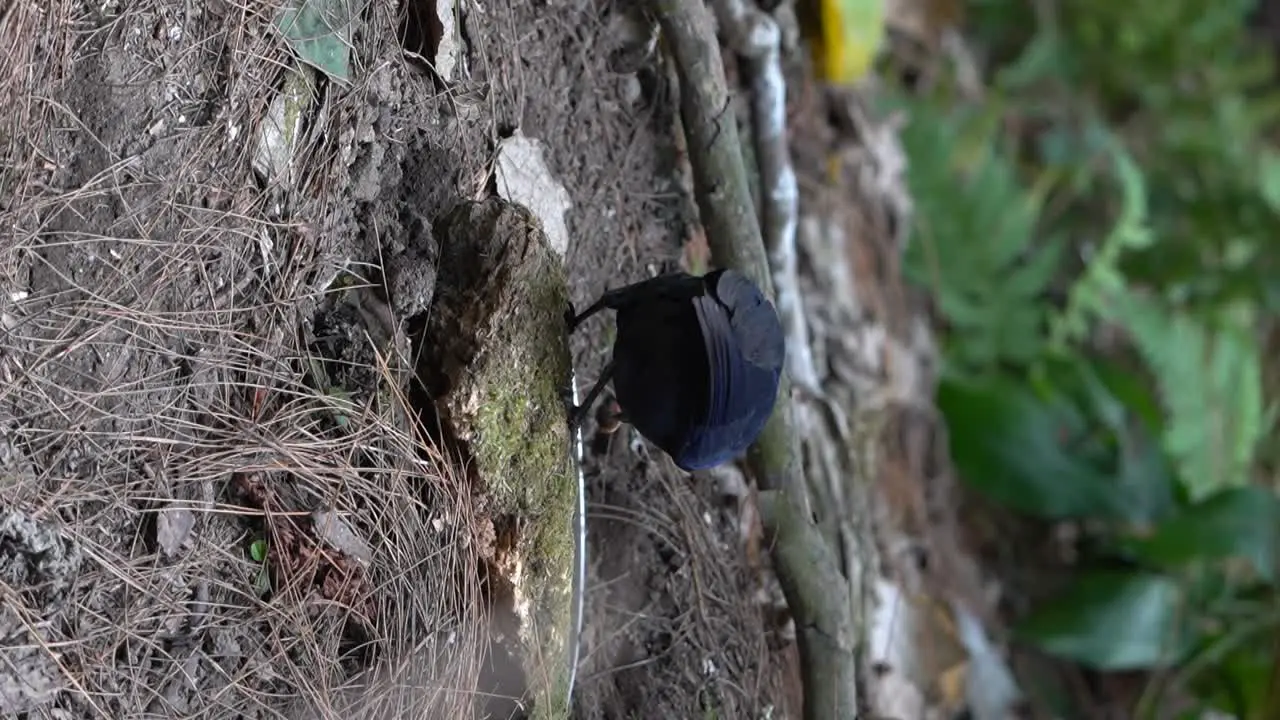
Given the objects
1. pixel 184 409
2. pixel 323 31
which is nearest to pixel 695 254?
pixel 323 31

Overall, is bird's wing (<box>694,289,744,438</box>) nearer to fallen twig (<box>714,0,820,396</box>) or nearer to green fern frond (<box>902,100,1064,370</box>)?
fallen twig (<box>714,0,820,396</box>)

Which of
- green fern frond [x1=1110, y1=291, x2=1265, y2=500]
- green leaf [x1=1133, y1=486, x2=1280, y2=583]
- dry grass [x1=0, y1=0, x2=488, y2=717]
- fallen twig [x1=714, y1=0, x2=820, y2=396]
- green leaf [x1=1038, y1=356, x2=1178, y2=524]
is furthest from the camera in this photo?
green fern frond [x1=1110, y1=291, x2=1265, y2=500]

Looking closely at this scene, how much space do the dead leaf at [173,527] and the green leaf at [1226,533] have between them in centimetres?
185

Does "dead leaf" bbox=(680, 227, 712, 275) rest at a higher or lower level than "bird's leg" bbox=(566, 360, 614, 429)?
higher

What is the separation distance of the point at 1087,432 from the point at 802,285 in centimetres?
85

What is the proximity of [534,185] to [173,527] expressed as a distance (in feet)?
1.80

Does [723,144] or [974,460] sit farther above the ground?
[723,144]

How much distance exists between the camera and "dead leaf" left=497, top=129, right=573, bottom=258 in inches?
48.7

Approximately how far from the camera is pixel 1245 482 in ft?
8.43

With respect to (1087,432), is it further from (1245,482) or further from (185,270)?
(185,270)

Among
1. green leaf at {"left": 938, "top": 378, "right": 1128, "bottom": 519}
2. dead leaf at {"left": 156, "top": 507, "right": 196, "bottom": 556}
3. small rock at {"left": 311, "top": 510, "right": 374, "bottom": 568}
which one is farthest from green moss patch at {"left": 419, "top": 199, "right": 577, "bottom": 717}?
green leaf at {"left": 938, "top": 378, "right": 1128, "bottom": 519}

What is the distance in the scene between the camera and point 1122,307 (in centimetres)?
244

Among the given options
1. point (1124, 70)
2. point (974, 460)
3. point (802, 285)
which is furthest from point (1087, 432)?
point (1124, 70)

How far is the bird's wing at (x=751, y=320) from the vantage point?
42.3 inches
